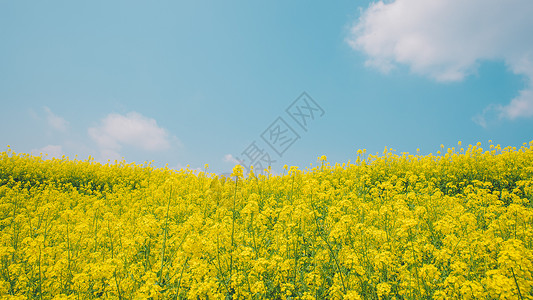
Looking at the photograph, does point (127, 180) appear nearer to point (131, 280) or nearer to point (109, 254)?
point (109, 254)

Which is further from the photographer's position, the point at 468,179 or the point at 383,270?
the point at 468,179

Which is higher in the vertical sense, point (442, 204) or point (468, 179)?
point (468, 179)

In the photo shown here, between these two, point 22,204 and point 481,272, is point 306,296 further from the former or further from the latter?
point 22,204

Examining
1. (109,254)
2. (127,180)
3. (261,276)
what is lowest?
(261,276)

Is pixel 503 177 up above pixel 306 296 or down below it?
above

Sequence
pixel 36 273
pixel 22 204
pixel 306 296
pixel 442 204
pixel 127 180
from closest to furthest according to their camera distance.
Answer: pixel 306 296 < pixel 36 273 < pixel 442 204 < pixel 22 204 < pixel 127 180

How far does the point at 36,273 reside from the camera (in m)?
4.47

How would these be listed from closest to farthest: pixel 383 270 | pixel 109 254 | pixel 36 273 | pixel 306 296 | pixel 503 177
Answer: pixel 306 296 → pixel 383 270 → pixel 36 273 → pixel 109 254 → pixel 503 177

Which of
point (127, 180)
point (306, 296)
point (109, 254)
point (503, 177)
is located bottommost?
point (306, 296)

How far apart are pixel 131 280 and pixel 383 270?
330 centimetres

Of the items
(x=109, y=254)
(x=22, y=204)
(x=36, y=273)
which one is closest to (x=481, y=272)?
(x=109, y=254)

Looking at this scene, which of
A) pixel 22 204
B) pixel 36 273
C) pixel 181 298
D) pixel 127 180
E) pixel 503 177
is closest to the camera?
pixel 181 298

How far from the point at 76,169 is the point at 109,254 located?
12.1 m

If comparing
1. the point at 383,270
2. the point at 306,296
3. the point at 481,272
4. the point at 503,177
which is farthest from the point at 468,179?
the point at 306,296
